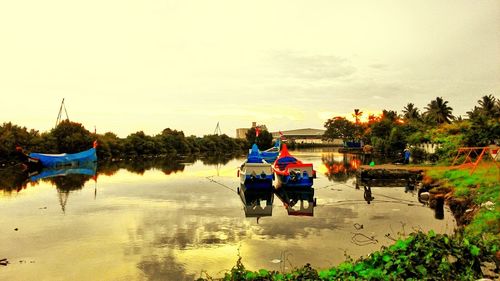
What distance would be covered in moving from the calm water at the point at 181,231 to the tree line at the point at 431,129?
11.4 meters

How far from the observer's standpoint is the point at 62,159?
49.5m

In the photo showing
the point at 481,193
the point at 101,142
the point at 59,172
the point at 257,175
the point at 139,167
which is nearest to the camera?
the point at 481,193

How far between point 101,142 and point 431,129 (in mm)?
57763

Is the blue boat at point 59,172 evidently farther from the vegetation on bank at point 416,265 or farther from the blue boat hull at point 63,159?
the vegetation on bank at point 416,265

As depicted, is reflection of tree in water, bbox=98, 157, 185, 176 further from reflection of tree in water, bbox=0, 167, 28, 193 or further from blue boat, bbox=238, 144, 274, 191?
blue boat, bbox=238, 144, 274, 191

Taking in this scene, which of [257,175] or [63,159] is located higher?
[63,159]

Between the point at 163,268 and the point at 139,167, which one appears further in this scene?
the point at 139,167

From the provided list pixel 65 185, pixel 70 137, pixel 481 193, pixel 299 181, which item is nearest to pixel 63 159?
pixel 70 137

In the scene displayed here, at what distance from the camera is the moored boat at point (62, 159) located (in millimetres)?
46644

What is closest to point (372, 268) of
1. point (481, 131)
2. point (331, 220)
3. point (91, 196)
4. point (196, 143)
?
point (331, 220)

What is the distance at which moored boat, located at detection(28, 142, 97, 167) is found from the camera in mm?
46644

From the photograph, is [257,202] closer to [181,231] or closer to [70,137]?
[181,231]

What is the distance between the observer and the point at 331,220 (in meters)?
16.6

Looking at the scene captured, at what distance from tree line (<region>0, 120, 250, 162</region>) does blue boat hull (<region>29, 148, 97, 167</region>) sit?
8878mm
